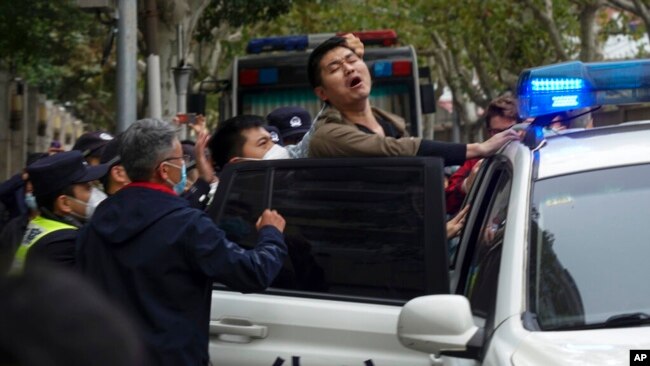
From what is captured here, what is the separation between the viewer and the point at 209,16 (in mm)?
21141

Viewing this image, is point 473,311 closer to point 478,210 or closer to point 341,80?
point 478,210

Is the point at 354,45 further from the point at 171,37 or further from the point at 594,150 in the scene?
the point at 171,37

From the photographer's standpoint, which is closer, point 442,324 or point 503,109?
point 442,324

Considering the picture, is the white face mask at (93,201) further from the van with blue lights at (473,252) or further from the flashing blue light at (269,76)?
the flashing blue light at (269,76)

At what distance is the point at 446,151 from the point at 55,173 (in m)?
1.62

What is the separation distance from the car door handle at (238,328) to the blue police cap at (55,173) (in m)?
0.99

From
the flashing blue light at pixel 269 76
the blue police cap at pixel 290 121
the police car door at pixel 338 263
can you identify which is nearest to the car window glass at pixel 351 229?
the police car door at pixel 338 263

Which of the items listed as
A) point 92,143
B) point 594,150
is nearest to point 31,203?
point 92,143

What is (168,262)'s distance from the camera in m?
4.43

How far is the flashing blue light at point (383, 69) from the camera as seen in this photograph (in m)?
14.8

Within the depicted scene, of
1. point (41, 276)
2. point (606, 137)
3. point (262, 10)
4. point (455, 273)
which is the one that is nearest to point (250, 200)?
point (455, 273)

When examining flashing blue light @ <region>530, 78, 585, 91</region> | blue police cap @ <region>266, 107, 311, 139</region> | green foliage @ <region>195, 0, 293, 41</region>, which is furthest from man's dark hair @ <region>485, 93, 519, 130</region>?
green foliage @ <region>195, 0, 293, 41</region>

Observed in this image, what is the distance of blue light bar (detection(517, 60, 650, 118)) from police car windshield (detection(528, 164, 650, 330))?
307 mm

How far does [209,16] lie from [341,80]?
1622 centimetres
